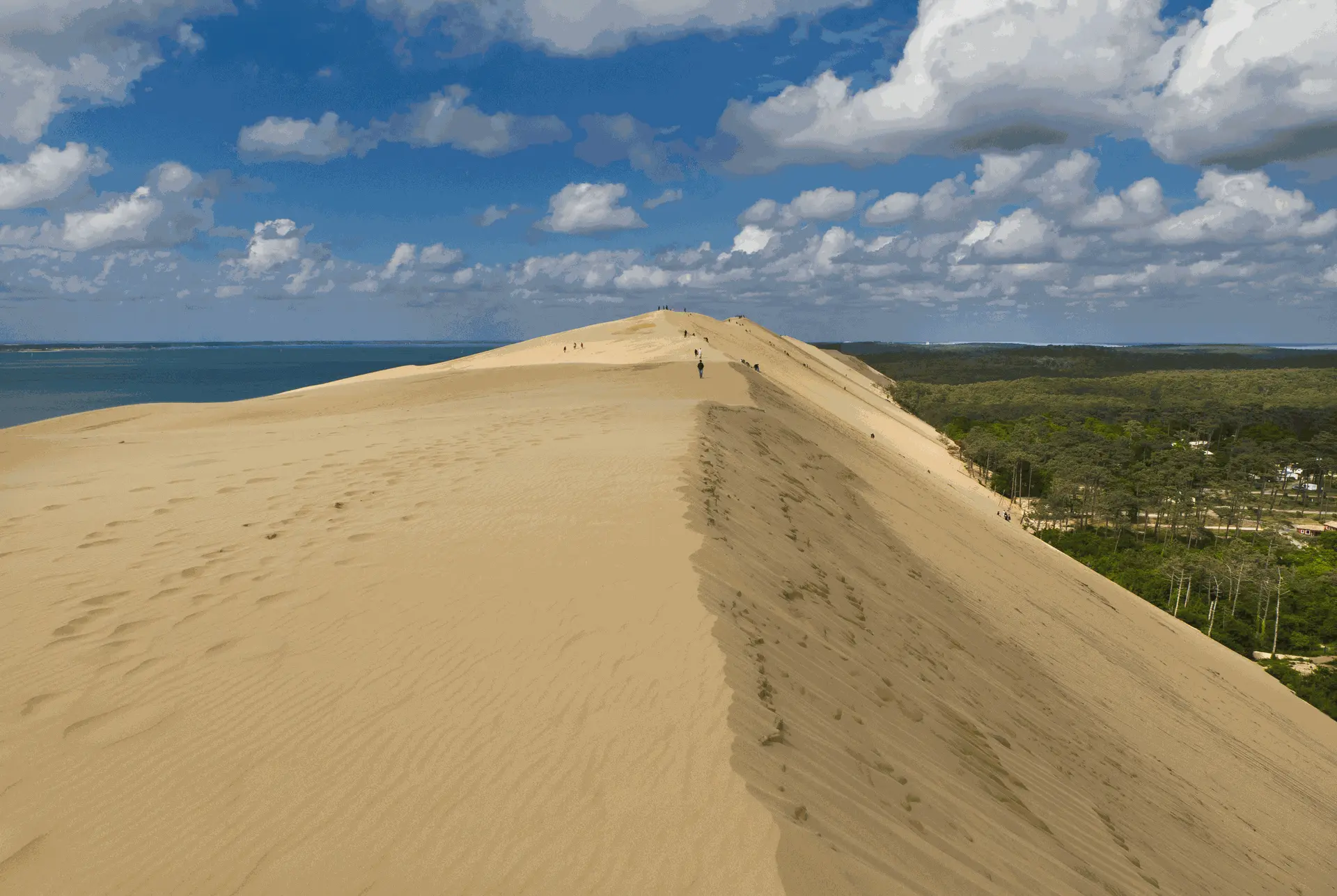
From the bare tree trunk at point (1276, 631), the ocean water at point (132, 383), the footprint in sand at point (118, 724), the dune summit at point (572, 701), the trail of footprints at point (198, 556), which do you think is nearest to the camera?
the dune summit at point (572, 701)

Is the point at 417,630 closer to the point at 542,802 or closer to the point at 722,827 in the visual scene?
the point at 542,802

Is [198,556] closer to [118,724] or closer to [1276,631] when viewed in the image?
[118,724]

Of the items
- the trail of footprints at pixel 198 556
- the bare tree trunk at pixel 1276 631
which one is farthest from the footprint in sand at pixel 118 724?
the bare tree trunk at pixel 1276 631

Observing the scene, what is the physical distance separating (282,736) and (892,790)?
142 inches

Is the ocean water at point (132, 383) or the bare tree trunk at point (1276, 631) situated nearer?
the bare tree trunk at point (1276, 631)

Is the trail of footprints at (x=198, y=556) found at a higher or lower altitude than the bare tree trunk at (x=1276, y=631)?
higher

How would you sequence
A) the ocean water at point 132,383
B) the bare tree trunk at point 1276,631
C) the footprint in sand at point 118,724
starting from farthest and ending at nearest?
1. the ocean water at point 132,383
2. the bare tree trunk at point 1276,631
3. the footprint in sand at point 118,724

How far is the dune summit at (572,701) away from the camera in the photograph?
3.60 m

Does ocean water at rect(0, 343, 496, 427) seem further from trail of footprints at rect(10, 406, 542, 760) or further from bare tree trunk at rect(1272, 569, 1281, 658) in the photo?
bare tree trunk at rect(1272, 569, 1281, 658)

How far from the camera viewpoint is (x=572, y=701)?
4.65 meters

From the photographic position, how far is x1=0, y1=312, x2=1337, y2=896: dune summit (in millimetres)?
3600

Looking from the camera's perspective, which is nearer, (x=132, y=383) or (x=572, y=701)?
(x=572, y=701)

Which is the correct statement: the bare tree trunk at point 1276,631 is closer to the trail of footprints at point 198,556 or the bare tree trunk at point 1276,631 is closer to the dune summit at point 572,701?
the dune summit at point 572,701

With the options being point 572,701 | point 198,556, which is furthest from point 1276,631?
point 198,556
